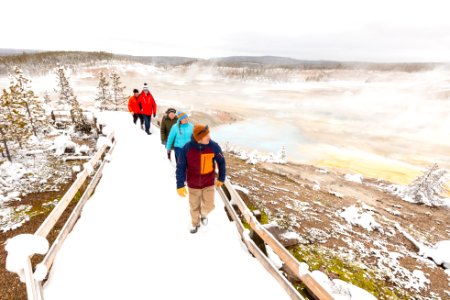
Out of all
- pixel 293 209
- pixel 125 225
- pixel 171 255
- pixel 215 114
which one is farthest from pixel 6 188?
pixel 215 114

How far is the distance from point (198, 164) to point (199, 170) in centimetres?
12

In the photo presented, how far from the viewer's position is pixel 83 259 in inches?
181

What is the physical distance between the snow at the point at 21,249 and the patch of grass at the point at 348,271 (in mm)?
5860

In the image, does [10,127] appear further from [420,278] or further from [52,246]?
[420,278]

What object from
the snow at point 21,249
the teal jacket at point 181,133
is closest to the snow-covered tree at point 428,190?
the teal jacket at point 181,133

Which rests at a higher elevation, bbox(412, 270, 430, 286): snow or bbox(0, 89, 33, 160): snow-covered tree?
bbox(0, 89, 33, 160): snow-covered tree

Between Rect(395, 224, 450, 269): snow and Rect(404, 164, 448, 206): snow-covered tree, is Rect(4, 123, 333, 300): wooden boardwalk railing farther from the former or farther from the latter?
Rect(404, 164, 448, 206): snow-covered tree

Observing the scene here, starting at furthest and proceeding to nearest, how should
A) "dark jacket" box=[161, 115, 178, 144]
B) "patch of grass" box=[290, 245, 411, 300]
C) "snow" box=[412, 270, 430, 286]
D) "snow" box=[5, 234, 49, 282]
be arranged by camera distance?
"dark jacket" box=[161, 115, 178, 144] → "snow" box=[412, 270, 430, 286] → "patch of grass" box=[290, 245, 411, 300] → "snow" box=[5, 234, 49, 282]

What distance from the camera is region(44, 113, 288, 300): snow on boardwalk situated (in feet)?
13.3

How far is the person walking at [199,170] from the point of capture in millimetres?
4673

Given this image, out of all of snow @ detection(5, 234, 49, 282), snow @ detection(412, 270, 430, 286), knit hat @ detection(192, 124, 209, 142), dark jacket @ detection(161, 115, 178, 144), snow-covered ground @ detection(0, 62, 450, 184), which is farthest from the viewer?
snow-covered ground @ detection(0, 62, 450, 184)

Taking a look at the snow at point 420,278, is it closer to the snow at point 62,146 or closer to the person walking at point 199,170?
the person walking at point 199,170

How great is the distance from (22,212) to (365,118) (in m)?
70.0

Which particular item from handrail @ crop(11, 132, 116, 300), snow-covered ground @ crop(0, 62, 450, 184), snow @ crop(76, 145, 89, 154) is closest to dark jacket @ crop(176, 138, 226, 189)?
handrail @ crop(11, 132, 116, 300)
